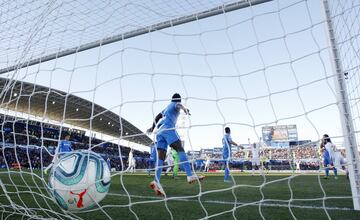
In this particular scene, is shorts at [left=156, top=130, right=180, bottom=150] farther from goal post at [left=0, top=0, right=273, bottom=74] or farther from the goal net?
goal post at [left=0, top=0, right=273, bottom=74]

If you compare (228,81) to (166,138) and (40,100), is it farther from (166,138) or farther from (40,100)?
(40,100)

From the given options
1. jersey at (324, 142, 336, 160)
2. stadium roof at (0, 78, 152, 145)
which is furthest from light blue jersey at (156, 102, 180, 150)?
jersey at (324, 142, 336, 160)

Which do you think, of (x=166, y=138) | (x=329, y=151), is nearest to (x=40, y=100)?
(x=166, y=138)

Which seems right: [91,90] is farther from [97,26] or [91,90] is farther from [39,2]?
[97,26]

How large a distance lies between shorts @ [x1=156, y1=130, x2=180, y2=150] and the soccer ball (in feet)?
8.15

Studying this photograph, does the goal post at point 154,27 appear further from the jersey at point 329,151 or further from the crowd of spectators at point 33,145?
the jersey at point 329,151

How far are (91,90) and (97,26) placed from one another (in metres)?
2.42

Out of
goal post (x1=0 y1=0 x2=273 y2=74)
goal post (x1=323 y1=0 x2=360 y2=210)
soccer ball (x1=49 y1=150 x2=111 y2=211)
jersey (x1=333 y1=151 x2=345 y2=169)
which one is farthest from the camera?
jersey (x1=333 y1=151 x2=345 y2=169)

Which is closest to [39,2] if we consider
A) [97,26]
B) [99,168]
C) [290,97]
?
[97,26]

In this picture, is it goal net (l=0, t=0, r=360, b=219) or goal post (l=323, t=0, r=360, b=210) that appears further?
goal post (l=323, t=0, r=360, b=210)

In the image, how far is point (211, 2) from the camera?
4.41 m

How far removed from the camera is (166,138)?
511 centimetres

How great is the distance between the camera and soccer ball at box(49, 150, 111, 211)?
8.02ft

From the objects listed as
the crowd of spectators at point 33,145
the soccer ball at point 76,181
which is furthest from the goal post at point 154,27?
the soccer ball at point 76,181
